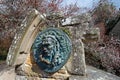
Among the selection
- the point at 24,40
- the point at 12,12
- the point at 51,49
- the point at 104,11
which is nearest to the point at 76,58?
the point at 51,49

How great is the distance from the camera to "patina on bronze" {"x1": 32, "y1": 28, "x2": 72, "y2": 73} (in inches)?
167

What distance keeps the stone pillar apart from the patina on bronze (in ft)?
0.27

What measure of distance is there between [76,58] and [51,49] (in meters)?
0.42

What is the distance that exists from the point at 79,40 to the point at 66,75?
59 cm

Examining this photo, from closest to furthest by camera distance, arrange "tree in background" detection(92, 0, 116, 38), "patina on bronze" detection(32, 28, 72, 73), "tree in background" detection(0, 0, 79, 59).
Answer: "patina on bronze" detection(32, 28, 72, 73) < "tree in background" detection(0, 0, 79, 59) < "tree in background" detection(92, 0, 116, 38)

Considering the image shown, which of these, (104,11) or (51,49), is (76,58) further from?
(104,11)

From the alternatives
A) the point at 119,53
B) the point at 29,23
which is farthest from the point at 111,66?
the point at 29,23

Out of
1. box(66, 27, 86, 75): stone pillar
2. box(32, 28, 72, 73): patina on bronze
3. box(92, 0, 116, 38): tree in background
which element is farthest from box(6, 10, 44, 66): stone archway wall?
box(92, 0, 116, 38): tree in background

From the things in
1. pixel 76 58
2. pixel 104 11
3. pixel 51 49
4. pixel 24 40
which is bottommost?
pixel 76 58

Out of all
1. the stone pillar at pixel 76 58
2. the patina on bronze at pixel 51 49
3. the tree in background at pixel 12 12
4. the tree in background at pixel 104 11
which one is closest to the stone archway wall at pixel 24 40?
the patina on bronze at pixel 51 49

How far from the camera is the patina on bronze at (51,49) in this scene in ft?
13.9

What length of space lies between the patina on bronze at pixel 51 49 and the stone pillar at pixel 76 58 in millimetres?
81

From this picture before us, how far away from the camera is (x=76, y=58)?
4.29 m

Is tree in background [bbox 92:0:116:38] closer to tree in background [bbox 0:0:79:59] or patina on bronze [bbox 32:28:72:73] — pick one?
tree in background [bbox 0:0:79:59]
